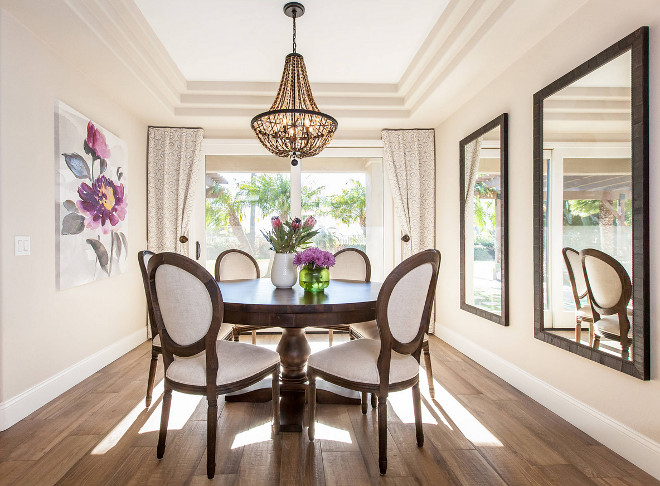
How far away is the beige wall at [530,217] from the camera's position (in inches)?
71.4

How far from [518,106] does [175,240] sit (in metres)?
3.57

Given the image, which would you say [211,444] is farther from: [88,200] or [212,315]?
[88,200]

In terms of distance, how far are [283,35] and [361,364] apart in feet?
8.18

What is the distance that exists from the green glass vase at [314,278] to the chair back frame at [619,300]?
1.47 meters

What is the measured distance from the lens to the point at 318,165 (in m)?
4.75

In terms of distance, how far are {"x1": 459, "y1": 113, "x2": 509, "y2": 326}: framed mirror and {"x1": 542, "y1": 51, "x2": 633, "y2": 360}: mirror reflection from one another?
55 cm

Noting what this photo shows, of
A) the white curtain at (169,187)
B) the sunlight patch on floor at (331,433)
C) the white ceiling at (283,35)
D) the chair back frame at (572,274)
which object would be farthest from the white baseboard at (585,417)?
the white curtain at (169,187)

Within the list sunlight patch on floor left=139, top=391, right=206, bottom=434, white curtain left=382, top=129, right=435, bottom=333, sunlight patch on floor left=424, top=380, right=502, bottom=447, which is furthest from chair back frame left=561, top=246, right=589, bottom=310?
sunlight patch on floor left=139, top=391, right=206, bottom=434

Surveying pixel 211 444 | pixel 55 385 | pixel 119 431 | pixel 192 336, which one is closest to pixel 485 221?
pixel 192 336

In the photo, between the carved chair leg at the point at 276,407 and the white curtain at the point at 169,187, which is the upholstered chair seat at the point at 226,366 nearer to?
the carved chair leg at the point at 276,407

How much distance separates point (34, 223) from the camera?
251 cm

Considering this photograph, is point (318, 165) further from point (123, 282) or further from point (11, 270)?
point (11, 270)

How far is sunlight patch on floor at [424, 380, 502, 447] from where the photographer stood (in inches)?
82.0

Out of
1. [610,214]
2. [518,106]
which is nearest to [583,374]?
[610,214]
